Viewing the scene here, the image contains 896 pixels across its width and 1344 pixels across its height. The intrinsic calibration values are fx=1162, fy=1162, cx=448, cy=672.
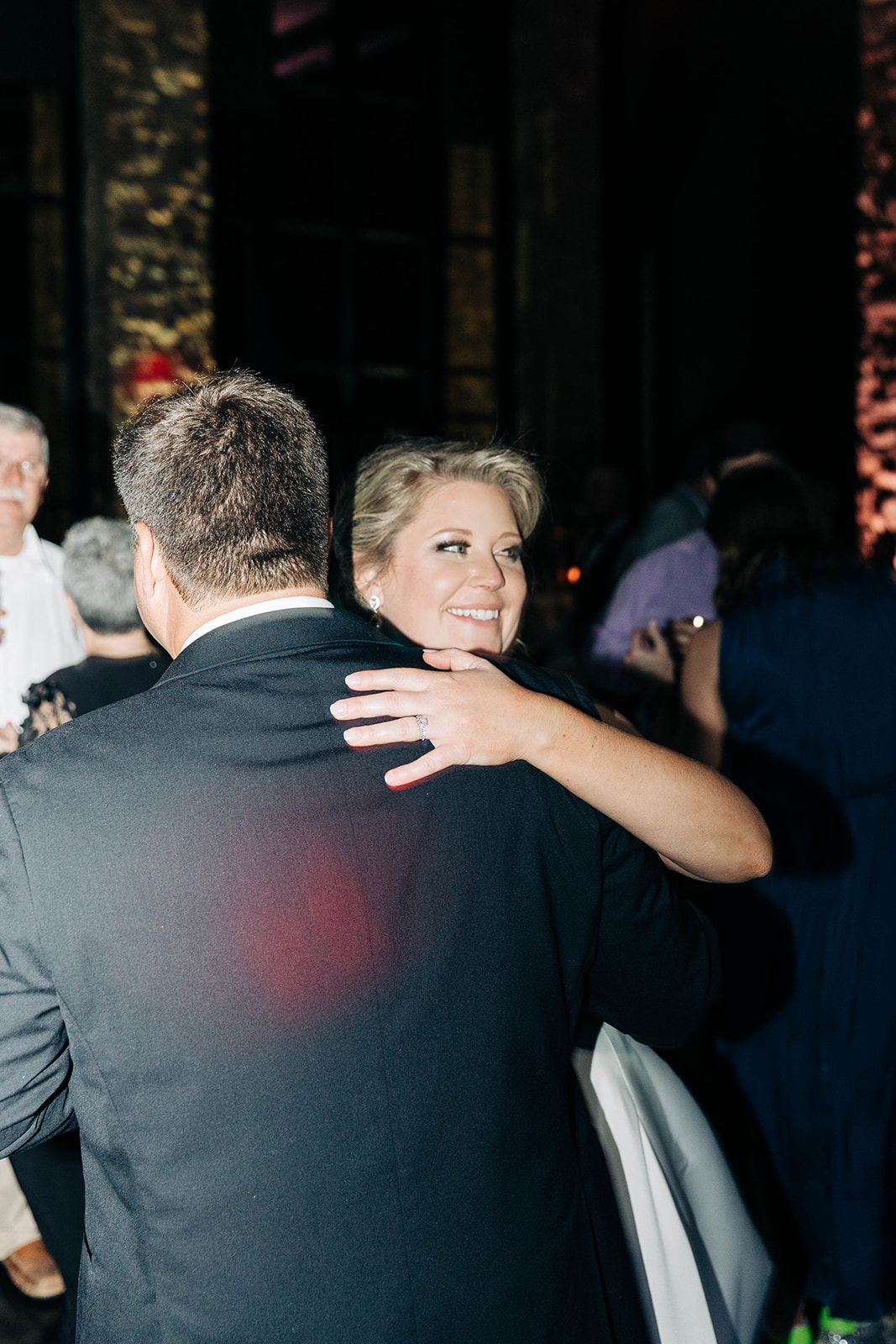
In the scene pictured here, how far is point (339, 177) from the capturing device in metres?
7.99

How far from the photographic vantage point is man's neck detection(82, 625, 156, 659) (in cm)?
253

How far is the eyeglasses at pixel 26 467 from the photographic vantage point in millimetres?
2906

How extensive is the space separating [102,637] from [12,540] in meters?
0.61

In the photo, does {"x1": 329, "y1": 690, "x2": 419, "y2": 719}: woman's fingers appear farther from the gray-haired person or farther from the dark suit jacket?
the gray-haired person

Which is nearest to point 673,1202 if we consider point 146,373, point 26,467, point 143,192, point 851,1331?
point 851,1331

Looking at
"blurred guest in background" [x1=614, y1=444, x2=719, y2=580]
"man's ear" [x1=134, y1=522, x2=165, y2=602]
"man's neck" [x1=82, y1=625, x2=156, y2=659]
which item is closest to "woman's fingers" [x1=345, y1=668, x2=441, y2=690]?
"man's ear" [x1=134, y1=522, x2=165, y2=602]

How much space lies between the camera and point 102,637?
2.53 m

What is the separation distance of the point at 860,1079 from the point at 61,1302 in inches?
75.0

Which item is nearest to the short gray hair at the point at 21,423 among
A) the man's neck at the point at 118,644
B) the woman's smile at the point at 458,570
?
the man's neck at the point at 118,644

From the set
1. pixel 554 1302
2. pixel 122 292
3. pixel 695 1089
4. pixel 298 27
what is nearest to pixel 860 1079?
pixel 695 1089

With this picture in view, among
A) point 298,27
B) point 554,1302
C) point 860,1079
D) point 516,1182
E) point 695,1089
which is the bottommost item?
point 695,1089

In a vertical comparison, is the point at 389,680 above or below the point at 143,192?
below

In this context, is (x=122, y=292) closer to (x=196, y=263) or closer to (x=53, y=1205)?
(x=196, y=263)

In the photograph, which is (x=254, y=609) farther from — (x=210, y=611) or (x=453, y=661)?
(x=453, y=661)
